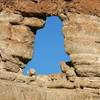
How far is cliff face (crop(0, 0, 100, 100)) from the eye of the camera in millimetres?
14398

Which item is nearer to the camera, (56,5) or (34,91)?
(34,91)

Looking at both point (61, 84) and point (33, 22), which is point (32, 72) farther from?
point (33, 22)

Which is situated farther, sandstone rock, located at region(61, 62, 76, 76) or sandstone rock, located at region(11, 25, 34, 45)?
sandstone rock, located at region(11, 25, 34, 45)

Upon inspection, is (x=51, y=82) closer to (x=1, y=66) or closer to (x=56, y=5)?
(x=1, y=66)

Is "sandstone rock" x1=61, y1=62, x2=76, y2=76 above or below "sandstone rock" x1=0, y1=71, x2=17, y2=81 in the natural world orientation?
above

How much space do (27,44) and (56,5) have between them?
5.89 feet

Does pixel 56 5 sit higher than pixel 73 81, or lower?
higher

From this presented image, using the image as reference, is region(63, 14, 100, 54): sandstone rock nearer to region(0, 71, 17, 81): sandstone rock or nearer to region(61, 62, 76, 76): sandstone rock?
region(61, 62, 76, 76): sandstone rock

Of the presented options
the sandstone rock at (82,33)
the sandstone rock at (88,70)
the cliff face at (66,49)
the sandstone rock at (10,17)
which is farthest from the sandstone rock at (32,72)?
the sandstone rock at (10,17)

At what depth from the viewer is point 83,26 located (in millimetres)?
15484

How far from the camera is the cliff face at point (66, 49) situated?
14398 millimetres

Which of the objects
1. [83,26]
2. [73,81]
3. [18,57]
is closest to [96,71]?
[73,81]

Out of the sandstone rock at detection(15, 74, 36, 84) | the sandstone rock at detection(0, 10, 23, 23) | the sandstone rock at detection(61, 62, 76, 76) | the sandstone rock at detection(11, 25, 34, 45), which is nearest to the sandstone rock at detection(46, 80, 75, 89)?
the sandstone rock at detection(61, 62, 76, 76)

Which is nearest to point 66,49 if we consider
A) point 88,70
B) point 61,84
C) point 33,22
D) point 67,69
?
point 67,69
